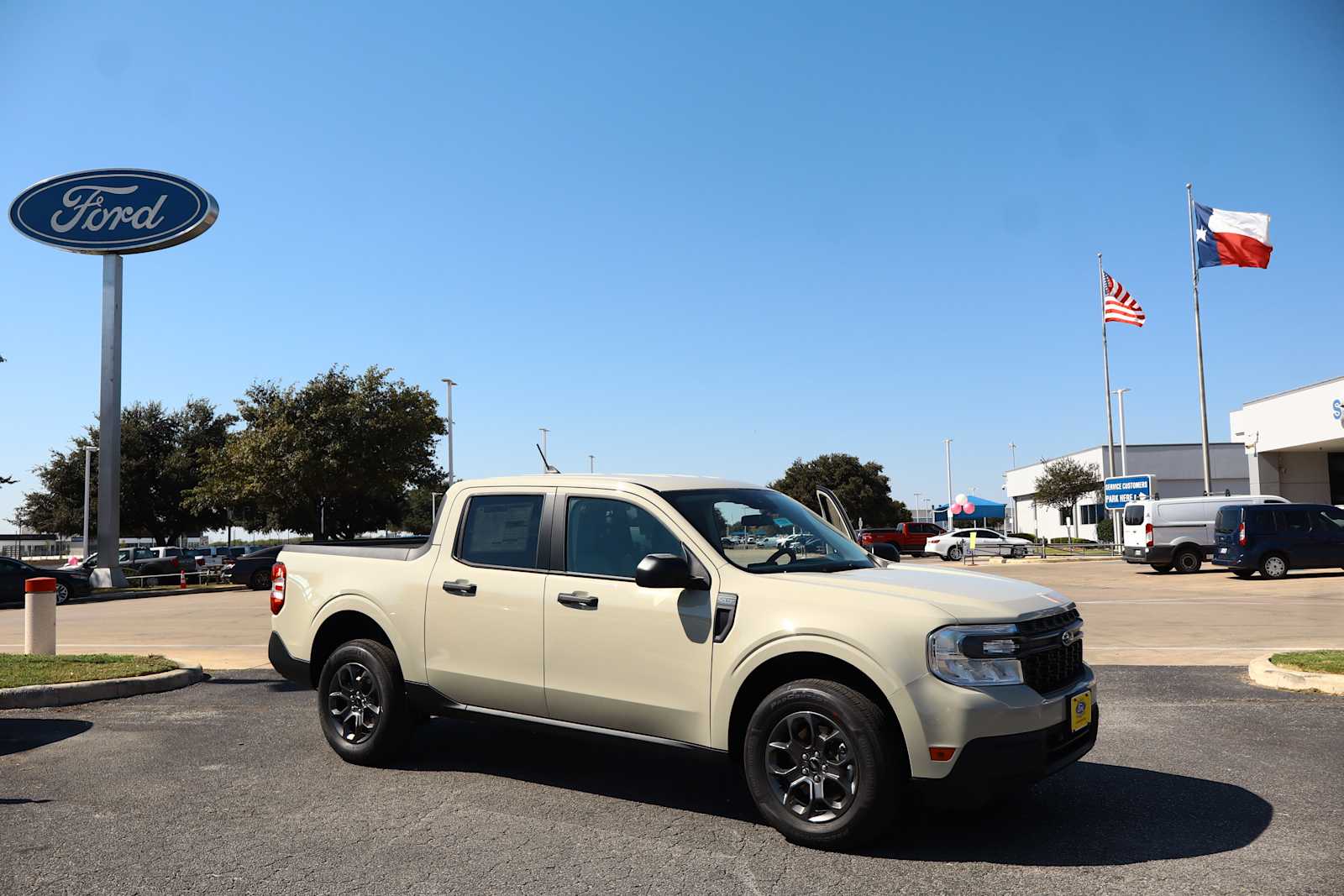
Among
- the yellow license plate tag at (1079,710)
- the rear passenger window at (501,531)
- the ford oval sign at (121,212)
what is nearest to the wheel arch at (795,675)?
the yellow license plate tag at (1079,710)

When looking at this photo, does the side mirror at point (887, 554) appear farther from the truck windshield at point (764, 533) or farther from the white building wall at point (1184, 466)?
the white building wall at point (1184, 466)

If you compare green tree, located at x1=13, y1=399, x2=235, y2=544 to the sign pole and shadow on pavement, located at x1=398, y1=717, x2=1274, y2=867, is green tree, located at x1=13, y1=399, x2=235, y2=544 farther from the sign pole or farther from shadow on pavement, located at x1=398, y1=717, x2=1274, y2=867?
shadow on pavement, located at x1=398, y1=717, x2=1274, y2=867

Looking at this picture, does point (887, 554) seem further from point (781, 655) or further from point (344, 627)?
point (344, 627)

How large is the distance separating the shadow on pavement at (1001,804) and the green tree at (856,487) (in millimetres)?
67242

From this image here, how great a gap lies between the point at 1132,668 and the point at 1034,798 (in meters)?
5.41

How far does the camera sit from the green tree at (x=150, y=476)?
175 ft

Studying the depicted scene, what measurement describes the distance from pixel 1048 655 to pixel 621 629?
A: 2115 millimetres

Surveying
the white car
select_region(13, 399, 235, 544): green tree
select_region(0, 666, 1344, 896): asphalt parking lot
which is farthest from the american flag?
select_region(13, 399, 235, 544): green tree

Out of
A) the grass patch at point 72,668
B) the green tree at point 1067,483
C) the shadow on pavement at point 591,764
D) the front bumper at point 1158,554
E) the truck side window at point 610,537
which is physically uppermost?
the green tree at point 1067,483

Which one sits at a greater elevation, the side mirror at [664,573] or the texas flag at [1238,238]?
the texas flag at [1238,238]

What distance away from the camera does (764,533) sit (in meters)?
5.58

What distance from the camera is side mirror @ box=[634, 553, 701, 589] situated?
488 cm

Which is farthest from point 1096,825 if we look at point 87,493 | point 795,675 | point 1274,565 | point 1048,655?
point 87,493

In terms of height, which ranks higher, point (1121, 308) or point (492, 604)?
point (1121, 308)
